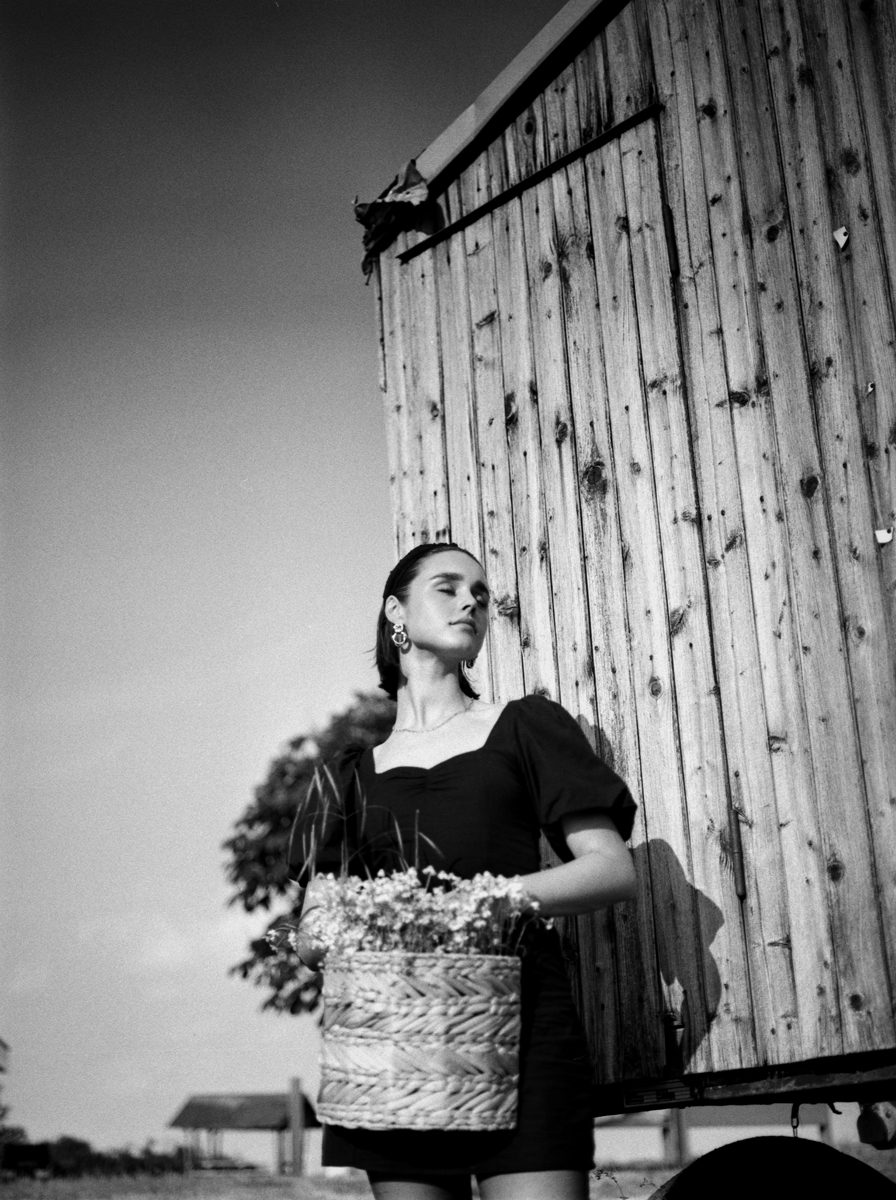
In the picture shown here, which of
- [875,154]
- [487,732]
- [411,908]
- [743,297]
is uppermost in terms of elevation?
[875,154]

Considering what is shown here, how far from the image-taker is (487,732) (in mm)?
2795

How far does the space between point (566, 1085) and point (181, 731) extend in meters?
9.48

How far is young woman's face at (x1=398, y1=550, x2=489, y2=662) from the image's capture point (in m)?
2.99

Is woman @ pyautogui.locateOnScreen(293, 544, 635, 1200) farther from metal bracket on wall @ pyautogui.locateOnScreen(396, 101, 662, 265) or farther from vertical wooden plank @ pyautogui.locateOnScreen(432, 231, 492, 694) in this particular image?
metal bracket on wall @ pyautogui.locateOnScreen(396, 101, 662, 265)

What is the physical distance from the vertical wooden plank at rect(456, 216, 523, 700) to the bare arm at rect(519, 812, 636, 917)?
142cm

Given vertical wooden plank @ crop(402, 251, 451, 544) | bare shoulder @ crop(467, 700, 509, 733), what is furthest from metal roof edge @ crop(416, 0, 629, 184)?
bare shoulder @ crop(467, 700, 509, 733)

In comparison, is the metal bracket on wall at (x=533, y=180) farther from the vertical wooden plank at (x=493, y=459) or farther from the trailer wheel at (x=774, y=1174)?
the trailer wheel at (x=774, y=1174)

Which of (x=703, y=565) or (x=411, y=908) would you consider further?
(x=703, y=565)

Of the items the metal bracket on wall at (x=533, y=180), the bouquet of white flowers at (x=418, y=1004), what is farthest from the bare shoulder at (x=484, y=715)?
the metal bracket on wall at (x=533, y=180)

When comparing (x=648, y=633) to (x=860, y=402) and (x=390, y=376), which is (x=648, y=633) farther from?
(x=390, y=376)

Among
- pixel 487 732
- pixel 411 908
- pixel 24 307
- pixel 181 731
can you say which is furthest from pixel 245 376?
pixel 411 908

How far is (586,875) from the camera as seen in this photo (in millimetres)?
2418

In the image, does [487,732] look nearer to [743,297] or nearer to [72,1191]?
[743,297]

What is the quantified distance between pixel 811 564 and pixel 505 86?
7.02 feet
